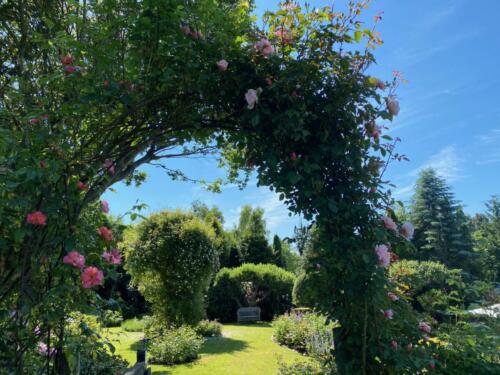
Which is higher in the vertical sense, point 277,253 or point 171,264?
point 277,253

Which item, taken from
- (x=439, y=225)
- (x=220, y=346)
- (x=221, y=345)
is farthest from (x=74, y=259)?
(x=439, y=225)

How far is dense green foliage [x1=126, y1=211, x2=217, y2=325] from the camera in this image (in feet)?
29.2

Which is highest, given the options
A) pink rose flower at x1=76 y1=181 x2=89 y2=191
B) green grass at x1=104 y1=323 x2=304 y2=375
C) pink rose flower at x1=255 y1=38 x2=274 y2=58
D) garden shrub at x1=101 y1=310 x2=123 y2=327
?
pink rose flower at x1=255 y1=38 x2=274 y2=58

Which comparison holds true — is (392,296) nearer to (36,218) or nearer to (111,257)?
(111,257)

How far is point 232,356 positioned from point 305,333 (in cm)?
157

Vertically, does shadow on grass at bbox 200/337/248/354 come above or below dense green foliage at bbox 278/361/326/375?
below

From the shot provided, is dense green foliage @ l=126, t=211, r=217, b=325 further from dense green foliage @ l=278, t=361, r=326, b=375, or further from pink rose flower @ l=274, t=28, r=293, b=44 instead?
pink rose flower @ l=274, t=28, r=293, b=44

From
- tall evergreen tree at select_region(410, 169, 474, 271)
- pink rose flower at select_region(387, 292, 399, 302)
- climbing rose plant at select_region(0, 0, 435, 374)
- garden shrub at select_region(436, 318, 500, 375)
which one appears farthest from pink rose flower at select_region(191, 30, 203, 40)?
tall evergreen tree at select_region(410, 169, 474, 271)

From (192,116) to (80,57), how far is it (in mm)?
864

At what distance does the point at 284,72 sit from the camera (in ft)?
8.16

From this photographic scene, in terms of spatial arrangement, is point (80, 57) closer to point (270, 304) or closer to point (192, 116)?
point (192, 116)

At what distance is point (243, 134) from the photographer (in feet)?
8.51

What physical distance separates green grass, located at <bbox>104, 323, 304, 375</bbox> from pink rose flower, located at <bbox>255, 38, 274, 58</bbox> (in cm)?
359

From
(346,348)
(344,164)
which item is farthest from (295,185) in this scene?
(346,348)
